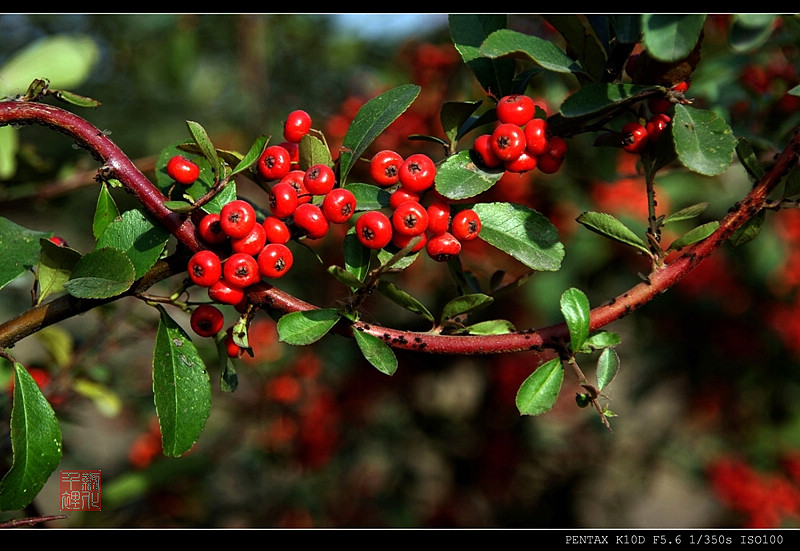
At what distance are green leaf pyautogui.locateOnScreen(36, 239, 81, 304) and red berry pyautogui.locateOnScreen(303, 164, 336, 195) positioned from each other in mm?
364

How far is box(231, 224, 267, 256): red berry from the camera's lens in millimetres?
876

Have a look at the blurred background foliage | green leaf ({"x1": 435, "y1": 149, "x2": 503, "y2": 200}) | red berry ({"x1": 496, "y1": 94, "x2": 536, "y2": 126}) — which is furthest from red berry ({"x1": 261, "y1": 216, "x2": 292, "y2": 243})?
the blurred background foliage

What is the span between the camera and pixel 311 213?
0.89 m

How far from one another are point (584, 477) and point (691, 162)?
2.58 m

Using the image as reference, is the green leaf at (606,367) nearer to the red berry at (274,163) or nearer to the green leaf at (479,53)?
the green leaf at (479,53)

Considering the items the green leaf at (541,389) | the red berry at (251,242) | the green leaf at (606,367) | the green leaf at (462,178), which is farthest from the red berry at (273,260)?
the green leaf at (606,367)

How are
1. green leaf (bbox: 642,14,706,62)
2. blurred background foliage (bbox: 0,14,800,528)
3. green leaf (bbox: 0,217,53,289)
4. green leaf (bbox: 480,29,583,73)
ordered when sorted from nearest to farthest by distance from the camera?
1. green leaf (bbox: 642,14,706,62)
2. green leaf (bbox: 480,29,583,73)
3. green leaf (bbox: 0,217,53,289)
4. blurred background foliage (bbox: 0,14,800,528)

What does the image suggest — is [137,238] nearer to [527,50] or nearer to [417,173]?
[417,173]

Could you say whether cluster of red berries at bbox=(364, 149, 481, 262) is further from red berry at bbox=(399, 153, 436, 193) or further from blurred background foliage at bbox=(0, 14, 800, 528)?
blurred background foliage at bbox=(0, 14, 800, 528)

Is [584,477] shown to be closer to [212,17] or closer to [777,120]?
[777,120]

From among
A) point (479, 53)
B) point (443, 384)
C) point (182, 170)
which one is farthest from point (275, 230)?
point (443, 384)

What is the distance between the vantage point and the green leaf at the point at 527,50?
2.96ft

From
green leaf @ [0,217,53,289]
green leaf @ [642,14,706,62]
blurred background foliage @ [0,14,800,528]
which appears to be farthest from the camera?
blurred background foliage @ [0,14,800,528]

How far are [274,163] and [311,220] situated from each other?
139 mm
